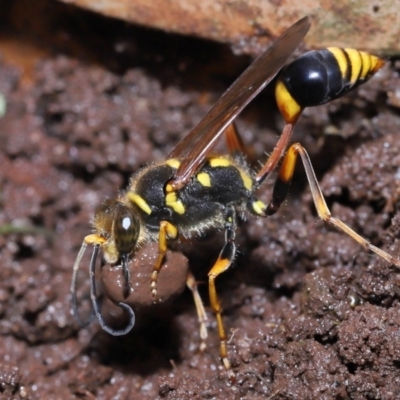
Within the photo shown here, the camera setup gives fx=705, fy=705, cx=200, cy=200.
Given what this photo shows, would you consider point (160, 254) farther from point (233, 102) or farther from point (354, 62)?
point (354, 62)

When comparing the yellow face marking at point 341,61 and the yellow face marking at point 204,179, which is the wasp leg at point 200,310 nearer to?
the yellow face marking at point 204,179

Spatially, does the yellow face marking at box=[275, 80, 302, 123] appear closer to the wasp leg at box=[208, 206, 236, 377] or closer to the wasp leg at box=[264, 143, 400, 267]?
the wasp leg at box=[264, 143, 400, 267]

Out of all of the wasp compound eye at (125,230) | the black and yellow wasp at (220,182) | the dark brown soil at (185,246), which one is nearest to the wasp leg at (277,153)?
the black and yellow wasp at (220,182)

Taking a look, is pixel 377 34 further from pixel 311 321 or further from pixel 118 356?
pixel 118 356

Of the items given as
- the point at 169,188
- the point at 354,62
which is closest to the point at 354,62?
the point at 354,62

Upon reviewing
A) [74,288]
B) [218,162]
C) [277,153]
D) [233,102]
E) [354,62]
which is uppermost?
[354,62]

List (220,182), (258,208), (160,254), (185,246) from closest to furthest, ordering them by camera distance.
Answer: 1. (160,254)
2. (220,182)
3. (258,208)
4. (185,246)

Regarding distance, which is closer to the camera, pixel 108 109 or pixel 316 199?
pixel 316 199

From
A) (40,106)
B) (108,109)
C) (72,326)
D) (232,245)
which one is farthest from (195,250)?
(40,106)
